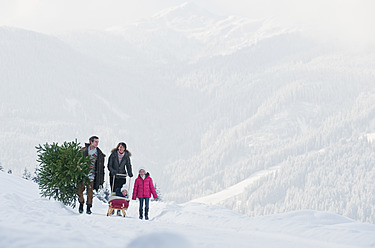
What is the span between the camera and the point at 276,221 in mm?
15828

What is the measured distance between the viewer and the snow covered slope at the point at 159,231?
26.2ft

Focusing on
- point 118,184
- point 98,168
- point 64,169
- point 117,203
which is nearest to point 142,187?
point 118,184

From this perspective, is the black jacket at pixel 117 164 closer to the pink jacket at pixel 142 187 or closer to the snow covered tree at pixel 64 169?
the pink jacket at pixel 142 187

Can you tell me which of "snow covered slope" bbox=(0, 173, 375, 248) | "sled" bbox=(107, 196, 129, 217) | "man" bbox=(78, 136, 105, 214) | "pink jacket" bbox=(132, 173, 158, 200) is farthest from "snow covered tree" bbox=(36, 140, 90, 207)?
"pink jacket" bbox=(132, 173, 158, 200)

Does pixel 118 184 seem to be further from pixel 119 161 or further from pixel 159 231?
pixel 159 231

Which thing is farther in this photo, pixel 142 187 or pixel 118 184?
pixel 142 187

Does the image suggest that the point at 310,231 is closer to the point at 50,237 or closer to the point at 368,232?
the point at 368,232

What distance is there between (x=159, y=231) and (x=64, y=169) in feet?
18.3

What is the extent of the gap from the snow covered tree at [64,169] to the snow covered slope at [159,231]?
0.48 m

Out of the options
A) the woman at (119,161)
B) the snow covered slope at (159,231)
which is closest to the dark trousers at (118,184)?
the woman at (119,161)

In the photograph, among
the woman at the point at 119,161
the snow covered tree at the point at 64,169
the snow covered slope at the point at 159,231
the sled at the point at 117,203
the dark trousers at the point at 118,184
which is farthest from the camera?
the sled at the point at 117,203

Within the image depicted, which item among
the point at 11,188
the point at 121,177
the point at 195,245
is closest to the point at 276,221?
the point at 121,177

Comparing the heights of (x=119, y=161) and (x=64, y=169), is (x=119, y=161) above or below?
above

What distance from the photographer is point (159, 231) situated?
31.5 ft
